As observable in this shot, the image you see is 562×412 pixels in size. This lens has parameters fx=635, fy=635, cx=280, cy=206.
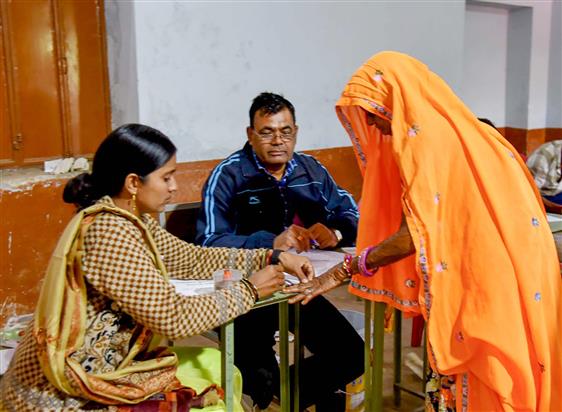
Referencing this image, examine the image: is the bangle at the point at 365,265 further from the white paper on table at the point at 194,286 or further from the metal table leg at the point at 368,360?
the white paper on table at the point at 194,286

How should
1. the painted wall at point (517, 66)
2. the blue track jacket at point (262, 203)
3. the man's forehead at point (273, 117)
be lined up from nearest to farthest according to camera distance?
1. the blue track jacket at point (262, 203)
2. the man's forehead at point (273, 117)
3. the painted wall at point (517, 66)

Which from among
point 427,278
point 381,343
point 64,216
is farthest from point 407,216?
point 64,216

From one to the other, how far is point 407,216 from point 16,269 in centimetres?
248

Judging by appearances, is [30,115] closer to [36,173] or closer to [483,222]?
[36,173]

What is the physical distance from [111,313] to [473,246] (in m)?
1.02

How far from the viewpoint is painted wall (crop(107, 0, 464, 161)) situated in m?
3.70

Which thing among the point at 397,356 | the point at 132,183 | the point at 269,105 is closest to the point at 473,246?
the point at 132,183

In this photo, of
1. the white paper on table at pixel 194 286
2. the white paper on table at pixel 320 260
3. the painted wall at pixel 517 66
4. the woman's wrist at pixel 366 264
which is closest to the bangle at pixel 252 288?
the white paper on table at pixel 194 286

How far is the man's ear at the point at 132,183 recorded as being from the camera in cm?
172

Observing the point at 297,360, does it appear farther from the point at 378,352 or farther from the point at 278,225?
the point at 278,225

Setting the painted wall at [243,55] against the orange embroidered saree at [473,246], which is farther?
the painted wall at [243,55]

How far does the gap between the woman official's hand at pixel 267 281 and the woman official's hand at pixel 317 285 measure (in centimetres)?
7

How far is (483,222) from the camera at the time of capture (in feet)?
5.95

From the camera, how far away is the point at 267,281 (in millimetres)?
1955
